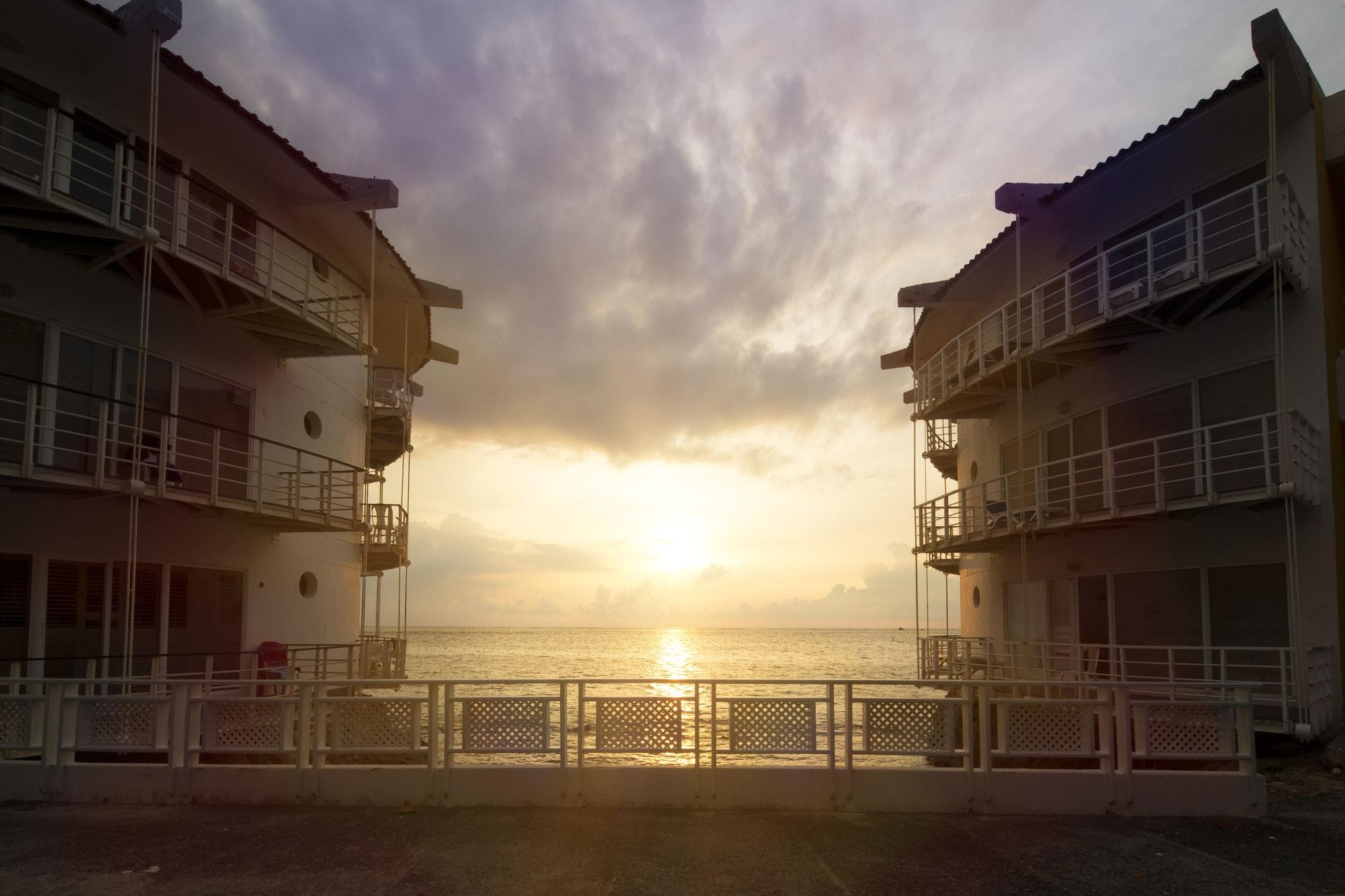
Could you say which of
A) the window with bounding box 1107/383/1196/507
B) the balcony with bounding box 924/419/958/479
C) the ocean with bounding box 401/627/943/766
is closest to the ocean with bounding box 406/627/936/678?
the ocean with bounding box 401/627/943/766

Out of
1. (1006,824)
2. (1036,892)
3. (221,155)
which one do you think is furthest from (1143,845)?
(221,155)

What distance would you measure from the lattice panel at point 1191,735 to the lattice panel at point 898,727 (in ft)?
6.58

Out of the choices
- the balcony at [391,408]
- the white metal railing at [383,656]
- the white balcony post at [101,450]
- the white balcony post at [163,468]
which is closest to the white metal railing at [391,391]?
the balcony at [391,408]

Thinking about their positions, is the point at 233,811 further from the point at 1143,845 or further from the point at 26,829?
the point at 1143,845

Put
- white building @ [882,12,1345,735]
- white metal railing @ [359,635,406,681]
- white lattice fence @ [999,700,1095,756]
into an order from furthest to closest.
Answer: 1. white metal railing @ [359,635,406,681]
2. white building @ [882,12,1345,735]
3. white lattice fence @ [999,700,1095,756]

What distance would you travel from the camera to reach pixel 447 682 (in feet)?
30.5

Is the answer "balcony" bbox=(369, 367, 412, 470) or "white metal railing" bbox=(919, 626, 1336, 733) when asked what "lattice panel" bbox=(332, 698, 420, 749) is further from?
"balcony" bbox=(369, 367, 412, 470)

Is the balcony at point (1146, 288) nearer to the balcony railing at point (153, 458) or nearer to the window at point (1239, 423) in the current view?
the window at point (1239, 423)

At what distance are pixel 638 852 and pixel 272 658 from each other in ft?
38.7

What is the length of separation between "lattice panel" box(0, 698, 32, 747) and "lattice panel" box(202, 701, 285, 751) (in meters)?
1.92

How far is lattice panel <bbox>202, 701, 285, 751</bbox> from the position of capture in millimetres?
9500

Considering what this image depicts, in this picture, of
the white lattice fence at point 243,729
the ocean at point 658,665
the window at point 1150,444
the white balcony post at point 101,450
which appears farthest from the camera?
the ocean at point 658,665

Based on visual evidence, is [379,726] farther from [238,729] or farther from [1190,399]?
[1190,399]

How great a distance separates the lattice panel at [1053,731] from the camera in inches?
363
